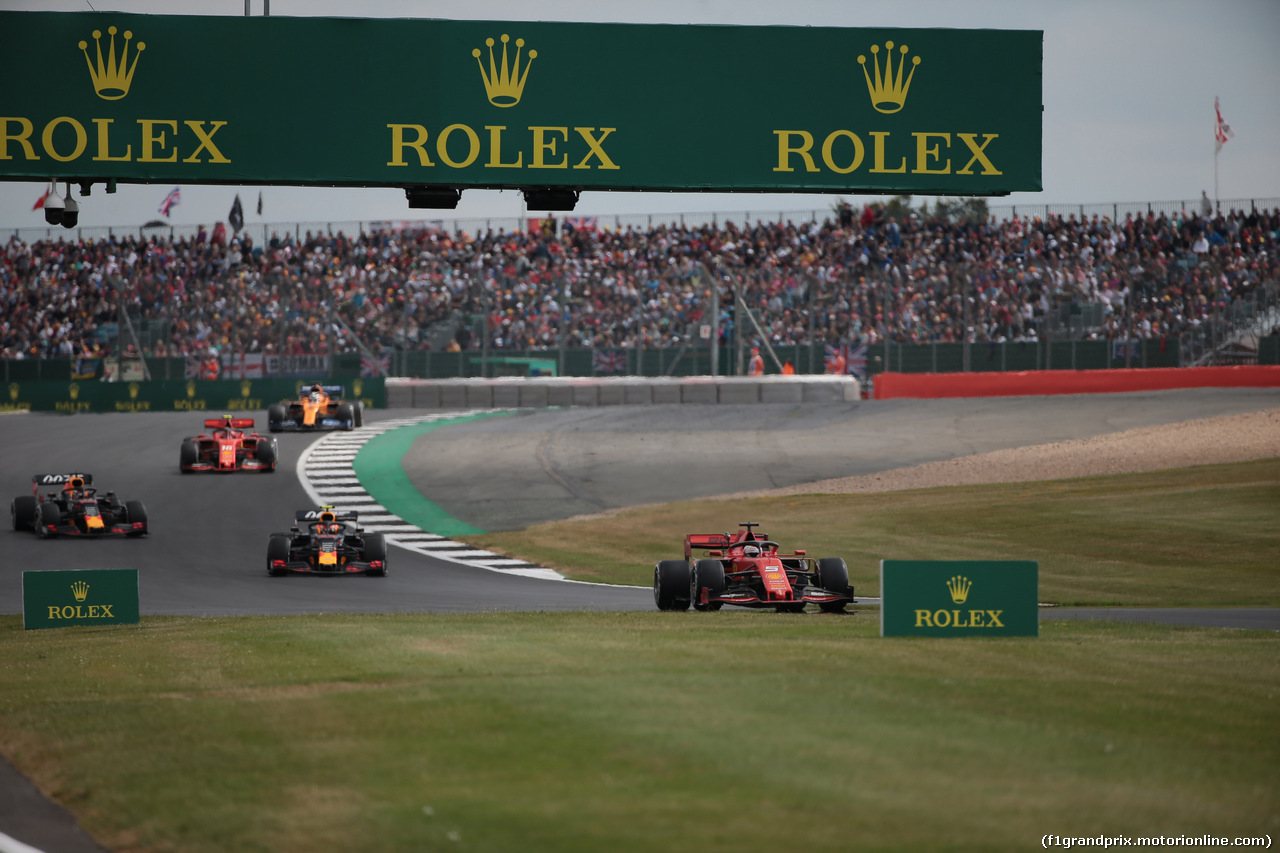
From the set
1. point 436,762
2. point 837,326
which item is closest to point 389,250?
point 837,326

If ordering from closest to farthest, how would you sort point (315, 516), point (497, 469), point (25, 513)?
point (315, 516), point (25, 513), point (497, 469)

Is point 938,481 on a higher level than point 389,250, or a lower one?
lower

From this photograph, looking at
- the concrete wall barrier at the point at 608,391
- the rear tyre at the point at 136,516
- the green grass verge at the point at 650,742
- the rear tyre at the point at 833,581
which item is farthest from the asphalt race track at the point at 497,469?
the green grass verge at the point at 650,742

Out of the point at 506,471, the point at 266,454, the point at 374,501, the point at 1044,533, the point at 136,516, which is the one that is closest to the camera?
the point at 1044,533

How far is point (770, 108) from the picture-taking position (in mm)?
14656

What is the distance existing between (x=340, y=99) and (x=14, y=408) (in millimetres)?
30221

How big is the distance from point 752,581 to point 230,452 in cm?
1765

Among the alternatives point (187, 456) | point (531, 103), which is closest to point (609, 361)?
point (187, 456)

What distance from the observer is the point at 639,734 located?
7289mm

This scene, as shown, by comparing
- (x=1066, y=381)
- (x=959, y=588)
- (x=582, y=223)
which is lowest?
(x=959, y=588)

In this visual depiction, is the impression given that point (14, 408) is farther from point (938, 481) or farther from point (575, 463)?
point (938, 481)

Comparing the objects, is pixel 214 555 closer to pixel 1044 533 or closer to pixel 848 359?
pixel 1044 533

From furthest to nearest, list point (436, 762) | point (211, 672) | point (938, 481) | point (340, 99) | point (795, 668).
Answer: point (938, 481) < point (340, 99) < point (211, 672) < point (795, 668) < point (436, 762)

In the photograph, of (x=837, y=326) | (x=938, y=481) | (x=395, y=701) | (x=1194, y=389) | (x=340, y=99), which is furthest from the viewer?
(x=837, y=326)
